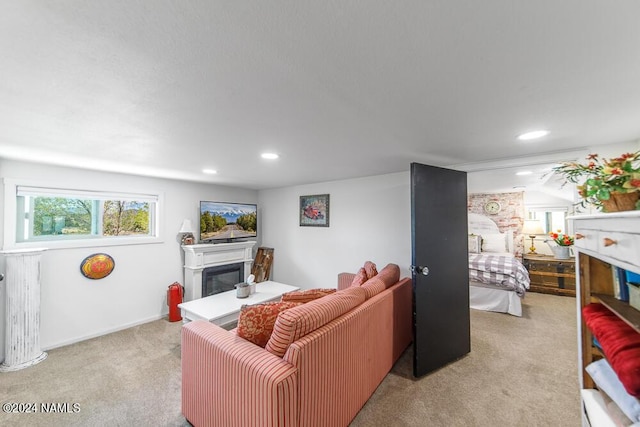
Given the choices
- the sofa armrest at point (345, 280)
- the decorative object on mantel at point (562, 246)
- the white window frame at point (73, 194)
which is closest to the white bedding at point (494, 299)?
the decorative object on mantel at point (562, 246)

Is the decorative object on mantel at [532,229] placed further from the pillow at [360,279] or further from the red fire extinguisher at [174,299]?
the red fire extinguisher at [174,299]

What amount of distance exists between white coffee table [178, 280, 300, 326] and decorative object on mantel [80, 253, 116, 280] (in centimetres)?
116

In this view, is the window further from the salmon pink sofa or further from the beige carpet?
the salmon pink sofa

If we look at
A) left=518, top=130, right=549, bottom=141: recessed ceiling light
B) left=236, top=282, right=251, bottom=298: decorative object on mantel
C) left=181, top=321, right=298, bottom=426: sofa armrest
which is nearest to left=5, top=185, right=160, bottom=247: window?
left=236, top=282, right=251, bottom=298: decorative object on mantel

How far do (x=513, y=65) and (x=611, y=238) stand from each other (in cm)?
79

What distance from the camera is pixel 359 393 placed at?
1808 millimetres

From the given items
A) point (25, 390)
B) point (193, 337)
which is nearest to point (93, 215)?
point (25, 390)

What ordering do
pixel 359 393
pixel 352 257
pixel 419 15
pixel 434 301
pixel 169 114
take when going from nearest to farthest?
pixel 419 15, pixel 169 114, pixel 359 393, pixel 434 301, pixel 352 257

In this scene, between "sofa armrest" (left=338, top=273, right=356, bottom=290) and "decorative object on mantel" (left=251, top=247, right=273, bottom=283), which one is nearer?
"sofa armrest" (left=338, top=273, right=356, bottom=290)

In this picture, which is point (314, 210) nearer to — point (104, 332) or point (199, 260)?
point (199, 260)

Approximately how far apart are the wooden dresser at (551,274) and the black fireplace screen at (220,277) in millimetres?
5832

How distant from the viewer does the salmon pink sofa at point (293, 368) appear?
4.14 ft

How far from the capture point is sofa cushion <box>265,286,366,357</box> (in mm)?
1394

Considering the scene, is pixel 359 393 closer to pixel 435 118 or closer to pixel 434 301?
pixel 434 301
